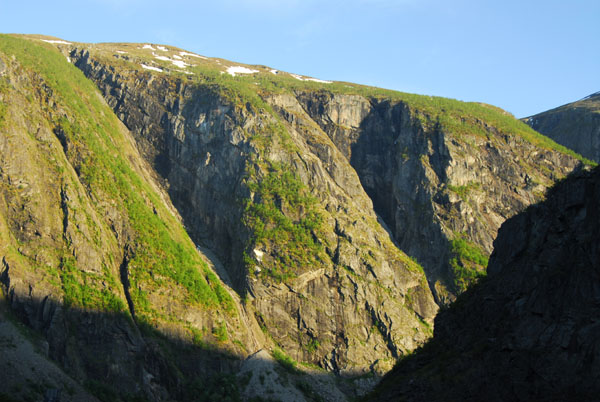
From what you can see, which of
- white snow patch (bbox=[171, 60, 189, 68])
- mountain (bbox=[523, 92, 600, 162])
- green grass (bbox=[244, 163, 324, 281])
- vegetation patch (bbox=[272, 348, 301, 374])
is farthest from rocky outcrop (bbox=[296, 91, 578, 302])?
white snow patch (bbox=[171, 60, 189, 68])

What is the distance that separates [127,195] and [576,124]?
11674cm

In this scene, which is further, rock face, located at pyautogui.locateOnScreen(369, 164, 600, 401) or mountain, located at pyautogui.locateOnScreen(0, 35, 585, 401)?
mountain, located at pyautogui.locateOnScreen(0, 35, 585, 401)

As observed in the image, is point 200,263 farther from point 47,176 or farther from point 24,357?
point 24,357

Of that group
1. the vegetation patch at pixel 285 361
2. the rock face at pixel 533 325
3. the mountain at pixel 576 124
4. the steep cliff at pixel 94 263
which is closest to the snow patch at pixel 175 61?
the steep cliff at pixel 94 263

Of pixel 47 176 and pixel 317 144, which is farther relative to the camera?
pixel 317 144

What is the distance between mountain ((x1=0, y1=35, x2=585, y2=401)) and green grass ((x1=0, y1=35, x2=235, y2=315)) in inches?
14.6

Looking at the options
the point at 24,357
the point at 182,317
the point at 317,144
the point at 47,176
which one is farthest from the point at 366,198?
the point at 24,357

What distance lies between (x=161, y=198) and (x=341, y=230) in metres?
37.3

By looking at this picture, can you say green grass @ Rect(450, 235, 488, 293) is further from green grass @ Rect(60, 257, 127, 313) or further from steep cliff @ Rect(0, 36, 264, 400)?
green grass @ Rect(60, 257, 127, 313)

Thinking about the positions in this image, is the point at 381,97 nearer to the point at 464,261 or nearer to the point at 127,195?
the point at 464,261

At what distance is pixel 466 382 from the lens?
26.2 meters

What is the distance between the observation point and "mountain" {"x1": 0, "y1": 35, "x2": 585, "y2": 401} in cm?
6794

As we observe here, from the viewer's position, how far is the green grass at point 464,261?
304 ft

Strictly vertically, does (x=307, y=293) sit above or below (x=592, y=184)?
below
